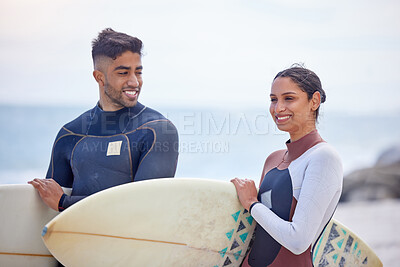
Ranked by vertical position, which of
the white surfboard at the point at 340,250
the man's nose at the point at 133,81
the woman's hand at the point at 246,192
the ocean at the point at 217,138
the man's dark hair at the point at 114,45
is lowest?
the ocean at the point at 217,138

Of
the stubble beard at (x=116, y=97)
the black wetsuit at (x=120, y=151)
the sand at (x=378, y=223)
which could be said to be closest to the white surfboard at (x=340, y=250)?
the black wetsuit at (x=120, y=151)

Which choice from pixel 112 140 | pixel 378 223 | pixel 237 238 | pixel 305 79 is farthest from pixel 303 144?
pixel 378 223

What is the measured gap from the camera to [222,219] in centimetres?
195

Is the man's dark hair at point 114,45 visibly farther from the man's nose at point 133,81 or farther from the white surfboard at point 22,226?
the white surfboard at point 22,226

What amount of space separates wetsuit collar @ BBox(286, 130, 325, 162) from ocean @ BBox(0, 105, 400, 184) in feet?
35.6

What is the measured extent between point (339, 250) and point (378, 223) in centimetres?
564

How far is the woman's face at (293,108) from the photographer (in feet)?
5.98

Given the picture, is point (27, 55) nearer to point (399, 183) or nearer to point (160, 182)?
point (399, 183)

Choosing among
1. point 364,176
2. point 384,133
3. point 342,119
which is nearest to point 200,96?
point 342,119

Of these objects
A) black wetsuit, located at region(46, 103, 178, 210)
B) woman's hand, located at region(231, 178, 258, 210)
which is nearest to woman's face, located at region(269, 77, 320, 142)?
woman's hand, located at region(231, 178, 258, 210)

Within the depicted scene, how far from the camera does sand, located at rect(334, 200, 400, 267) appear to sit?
19.4 ft

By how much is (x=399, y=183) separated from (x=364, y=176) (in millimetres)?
595

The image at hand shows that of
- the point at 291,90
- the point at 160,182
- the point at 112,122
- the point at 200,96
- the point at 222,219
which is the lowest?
the point at 200,96

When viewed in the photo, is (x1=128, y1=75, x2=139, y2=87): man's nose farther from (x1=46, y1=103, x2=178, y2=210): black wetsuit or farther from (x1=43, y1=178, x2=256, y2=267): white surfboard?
(x1=43, y1=178, x2=256, y2=267): white surfboard
